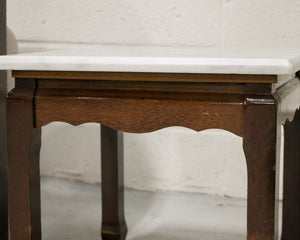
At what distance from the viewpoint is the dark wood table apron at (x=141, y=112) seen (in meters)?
0.91

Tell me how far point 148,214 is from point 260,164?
896 mm

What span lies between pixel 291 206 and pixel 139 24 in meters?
0.93

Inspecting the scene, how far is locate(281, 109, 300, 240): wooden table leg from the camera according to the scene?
48.8 inches

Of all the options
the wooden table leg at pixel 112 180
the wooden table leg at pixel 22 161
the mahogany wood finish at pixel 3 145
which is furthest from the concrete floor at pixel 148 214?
the wooden table leg at pixel 22 161

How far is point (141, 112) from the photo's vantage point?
97 centimetres

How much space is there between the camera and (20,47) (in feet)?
6.70

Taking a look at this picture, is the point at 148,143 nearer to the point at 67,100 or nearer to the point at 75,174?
the point at 75,174

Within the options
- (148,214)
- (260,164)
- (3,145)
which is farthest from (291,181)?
(3,145)

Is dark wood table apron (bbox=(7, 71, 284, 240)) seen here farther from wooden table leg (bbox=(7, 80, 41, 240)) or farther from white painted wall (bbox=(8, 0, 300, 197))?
white painted wall (bbox=(8, 0, 300, 197))

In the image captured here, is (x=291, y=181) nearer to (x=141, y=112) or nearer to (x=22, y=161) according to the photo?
(x=141, y=112)

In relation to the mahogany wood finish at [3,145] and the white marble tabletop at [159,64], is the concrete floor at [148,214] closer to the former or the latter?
the mahogany wood finish at [3,145]

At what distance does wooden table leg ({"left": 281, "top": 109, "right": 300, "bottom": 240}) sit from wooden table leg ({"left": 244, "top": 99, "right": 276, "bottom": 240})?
1.02 ft

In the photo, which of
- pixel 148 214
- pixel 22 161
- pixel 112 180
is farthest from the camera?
pixel 148 214

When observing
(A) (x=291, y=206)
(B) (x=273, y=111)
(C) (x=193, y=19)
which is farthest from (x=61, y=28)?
(B) (x=273, y=111)
